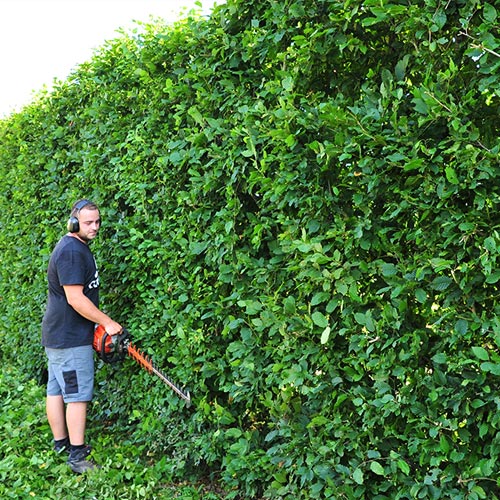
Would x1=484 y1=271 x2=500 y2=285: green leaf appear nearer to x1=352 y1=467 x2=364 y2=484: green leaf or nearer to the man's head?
x1=352 y1=467 x2=364 y2=484: green leaf

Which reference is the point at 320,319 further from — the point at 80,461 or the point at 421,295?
the point at 80,461

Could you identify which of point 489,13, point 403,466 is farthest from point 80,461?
point 489,13

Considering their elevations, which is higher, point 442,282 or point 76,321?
point 442,282

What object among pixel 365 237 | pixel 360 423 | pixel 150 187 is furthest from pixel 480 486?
pixel 150 187

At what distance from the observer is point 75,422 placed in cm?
517

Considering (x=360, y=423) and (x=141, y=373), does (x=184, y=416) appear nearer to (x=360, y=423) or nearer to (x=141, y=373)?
(x=141, y=373)

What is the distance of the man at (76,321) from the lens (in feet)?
16.6

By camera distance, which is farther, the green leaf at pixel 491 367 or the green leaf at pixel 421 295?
the green leaf at pixel 421 295

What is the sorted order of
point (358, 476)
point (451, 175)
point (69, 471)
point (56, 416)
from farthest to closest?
point (56, 416), point (69, 471), point (358, 476), point (451, 175)

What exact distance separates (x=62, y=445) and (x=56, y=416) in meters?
0.25

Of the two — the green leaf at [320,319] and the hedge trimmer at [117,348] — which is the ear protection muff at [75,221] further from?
the green leaf at [320,319]

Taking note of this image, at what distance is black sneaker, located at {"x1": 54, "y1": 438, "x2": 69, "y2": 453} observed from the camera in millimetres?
5387

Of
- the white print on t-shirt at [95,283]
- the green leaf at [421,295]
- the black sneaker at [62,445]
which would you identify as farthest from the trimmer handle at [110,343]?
the green leaf at [421,295]

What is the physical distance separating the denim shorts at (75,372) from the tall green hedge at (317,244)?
412 millimetres
